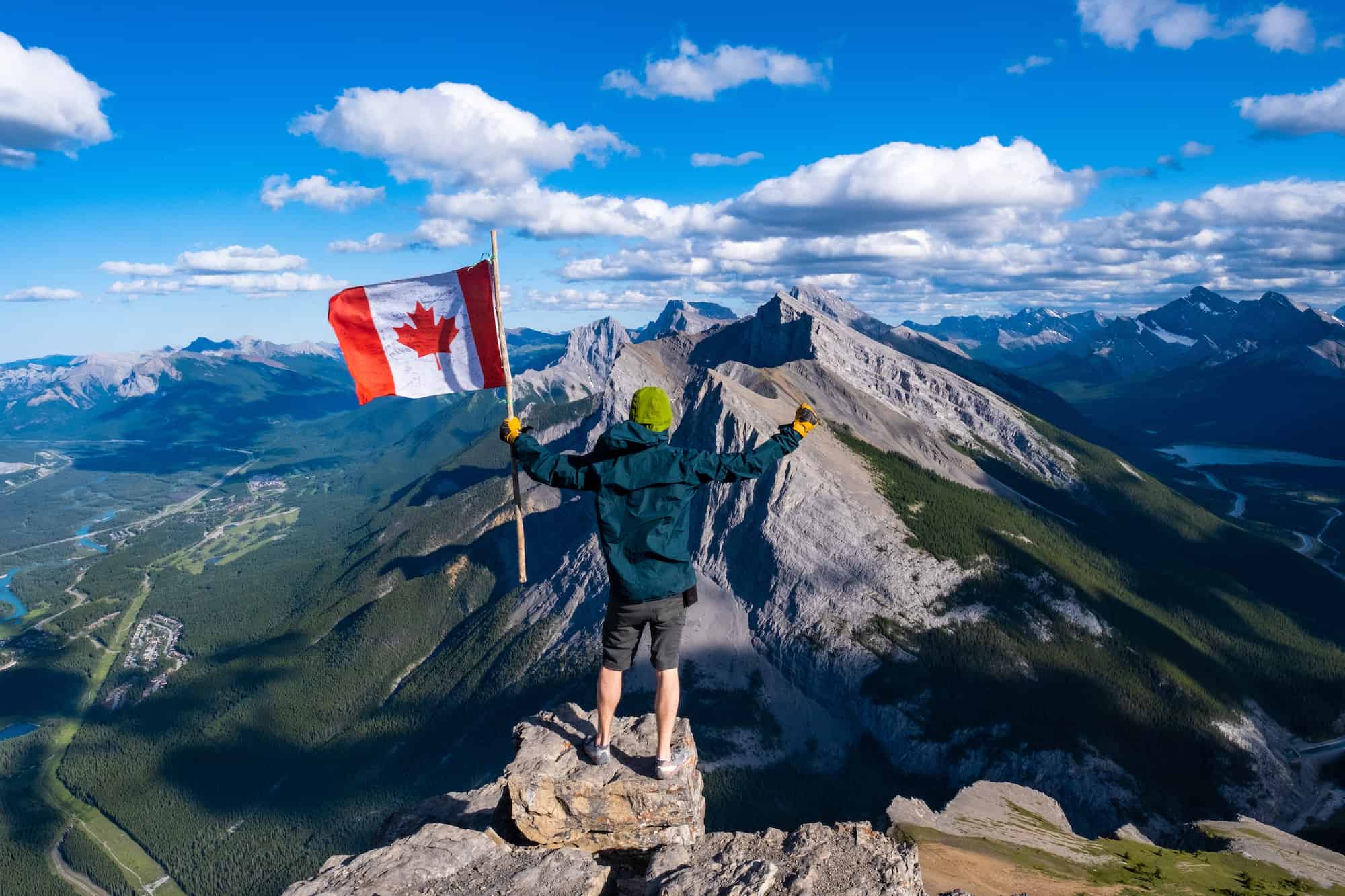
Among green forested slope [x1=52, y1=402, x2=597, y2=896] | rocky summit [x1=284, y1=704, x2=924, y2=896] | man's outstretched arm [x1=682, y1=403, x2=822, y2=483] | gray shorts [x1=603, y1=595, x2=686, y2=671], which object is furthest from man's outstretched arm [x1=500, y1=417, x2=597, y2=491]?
green forested slope [x1=52, y1=402, x2=597, y2=896]

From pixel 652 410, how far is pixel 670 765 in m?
8.87

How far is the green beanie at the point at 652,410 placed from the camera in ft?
46.4

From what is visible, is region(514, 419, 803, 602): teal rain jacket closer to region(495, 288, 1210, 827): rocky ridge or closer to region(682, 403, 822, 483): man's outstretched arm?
region(682, 403, 822, 483): man's outstretched arm

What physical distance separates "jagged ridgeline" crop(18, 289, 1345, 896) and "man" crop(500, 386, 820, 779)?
325 feet

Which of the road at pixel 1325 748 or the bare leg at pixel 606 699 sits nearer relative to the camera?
the bare leg at pixel 606 699

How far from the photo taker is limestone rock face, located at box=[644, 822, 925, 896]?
44.9ft

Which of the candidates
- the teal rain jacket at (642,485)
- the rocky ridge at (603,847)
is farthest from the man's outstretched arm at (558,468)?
the rocky ridge at (603,847)

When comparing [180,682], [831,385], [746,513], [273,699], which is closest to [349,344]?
[746,513]

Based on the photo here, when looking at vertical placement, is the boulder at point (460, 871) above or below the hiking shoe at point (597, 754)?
below

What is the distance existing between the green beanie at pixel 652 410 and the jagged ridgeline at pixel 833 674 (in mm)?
102825

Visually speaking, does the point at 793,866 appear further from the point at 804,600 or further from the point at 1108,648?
the point at 1108,648

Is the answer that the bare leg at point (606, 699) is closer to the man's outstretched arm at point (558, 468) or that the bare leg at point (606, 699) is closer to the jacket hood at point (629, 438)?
the man's outstretched arm at point (558, 468)

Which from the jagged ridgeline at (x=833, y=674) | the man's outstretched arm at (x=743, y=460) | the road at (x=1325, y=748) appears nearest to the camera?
the man's outstretched arm at (x=743, y=460)

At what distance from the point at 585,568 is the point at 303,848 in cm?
7827
